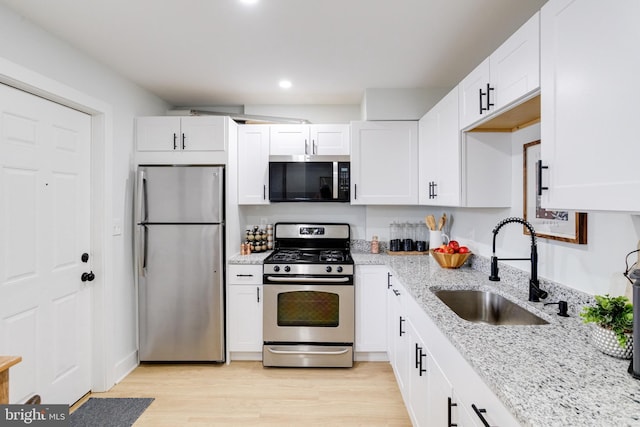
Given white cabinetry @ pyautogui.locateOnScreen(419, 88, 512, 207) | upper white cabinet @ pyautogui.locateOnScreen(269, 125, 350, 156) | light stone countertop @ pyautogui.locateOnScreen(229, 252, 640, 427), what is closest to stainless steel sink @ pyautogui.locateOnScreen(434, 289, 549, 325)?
light stone countertop @ pyautogui.locateOnScreen(229, 252, 640, 427)

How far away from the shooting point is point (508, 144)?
86.8 inches

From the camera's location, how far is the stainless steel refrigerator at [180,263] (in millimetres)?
2889

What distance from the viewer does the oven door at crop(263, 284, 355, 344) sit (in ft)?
9.59

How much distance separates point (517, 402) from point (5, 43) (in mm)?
2725

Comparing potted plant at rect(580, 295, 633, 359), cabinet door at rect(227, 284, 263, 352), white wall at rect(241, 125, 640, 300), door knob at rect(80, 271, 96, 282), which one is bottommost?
cabinet door at rect(227, 284, 263, 352)

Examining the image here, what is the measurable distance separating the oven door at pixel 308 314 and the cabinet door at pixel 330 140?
128cm

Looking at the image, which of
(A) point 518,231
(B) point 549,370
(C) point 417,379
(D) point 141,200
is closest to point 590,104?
(B) point 549,370

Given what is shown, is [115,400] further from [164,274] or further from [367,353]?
[367,353]

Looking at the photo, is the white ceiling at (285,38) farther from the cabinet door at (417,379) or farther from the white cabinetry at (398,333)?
the cabinet door at (417,379)

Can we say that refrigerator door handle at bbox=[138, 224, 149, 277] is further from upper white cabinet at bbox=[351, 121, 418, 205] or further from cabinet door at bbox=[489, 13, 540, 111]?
cabinet door at bbox=[489, 13, 540, 111]

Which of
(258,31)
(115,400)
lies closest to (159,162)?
(258,31)

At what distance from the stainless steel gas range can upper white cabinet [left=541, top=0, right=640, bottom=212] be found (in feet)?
6.23

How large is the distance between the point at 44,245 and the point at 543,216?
9.62 feet

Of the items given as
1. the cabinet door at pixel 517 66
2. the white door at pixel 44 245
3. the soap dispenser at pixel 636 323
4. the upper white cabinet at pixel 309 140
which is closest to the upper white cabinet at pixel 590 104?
the cabinet door at pixel 517 66
